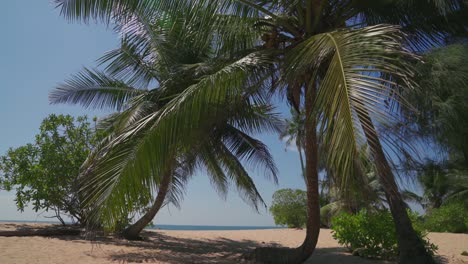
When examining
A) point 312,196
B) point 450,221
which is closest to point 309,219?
point 312,196

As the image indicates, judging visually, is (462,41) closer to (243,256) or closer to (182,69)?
(182,69)

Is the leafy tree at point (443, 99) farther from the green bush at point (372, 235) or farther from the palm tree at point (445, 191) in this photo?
the palm tree at point (445, 191)

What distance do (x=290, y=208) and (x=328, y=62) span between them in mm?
21028

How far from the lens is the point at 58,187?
13.1 metres

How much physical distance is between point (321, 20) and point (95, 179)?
15.5 feet

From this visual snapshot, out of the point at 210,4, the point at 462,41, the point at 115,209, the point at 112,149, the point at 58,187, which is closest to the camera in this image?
the point at 115,209

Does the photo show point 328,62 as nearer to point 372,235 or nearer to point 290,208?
point 372,235

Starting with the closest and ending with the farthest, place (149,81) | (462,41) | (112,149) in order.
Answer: (112,149), (462,41), (149,81)

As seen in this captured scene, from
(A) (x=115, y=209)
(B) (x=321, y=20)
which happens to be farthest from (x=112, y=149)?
(B) (x=321, y=20)

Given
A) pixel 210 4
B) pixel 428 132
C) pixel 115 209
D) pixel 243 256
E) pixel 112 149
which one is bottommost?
pixel 243 256

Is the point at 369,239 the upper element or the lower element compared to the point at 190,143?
lower

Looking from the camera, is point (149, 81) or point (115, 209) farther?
point (149, 81)

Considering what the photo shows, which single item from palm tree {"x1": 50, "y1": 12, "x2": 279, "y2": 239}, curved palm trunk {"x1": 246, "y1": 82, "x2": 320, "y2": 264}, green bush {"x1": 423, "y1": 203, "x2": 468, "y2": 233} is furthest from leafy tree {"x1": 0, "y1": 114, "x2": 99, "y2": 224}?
green bush {"x1": 423, "y1": 203, "x2": 468, "y2": 233}

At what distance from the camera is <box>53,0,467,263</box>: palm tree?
372 cm
